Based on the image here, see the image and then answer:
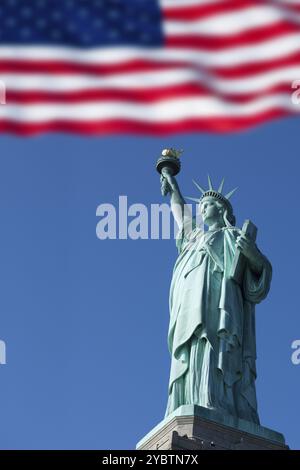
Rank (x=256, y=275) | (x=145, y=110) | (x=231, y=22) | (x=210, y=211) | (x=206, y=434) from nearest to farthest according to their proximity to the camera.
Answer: (x=145, y=110), (x=231, y=22), (x=206, y=434), (x=256, y=275), (x=210, y=211)

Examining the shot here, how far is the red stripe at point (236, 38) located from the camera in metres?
8.70

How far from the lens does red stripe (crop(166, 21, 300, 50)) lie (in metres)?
8.70

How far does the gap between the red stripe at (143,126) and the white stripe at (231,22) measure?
101 cm

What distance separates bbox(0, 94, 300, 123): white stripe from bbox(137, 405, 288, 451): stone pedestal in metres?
9.29

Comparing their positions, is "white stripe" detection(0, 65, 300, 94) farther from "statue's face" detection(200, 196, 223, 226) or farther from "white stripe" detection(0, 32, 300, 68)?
"statue's face" detection(200, 196, 223, 226)

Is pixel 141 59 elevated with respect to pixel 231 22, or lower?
lower

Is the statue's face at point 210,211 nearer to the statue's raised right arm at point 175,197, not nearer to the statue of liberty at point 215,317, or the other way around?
the statue of liberty at point 215,317

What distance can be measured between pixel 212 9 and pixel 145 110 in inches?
48.1

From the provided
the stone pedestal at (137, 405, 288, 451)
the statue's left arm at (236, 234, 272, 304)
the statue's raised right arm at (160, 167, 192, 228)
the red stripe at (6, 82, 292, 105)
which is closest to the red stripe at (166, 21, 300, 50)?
the red stripe at (6, 82, 292, 105)

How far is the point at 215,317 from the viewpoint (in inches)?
757

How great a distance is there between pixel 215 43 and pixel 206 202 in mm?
12483

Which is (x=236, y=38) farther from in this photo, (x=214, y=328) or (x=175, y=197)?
(x=175, y=197)

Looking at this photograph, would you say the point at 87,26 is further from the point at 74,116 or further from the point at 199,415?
the point at 199,415

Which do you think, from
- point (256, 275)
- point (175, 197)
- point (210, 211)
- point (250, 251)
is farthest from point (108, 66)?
point (175, 197)
